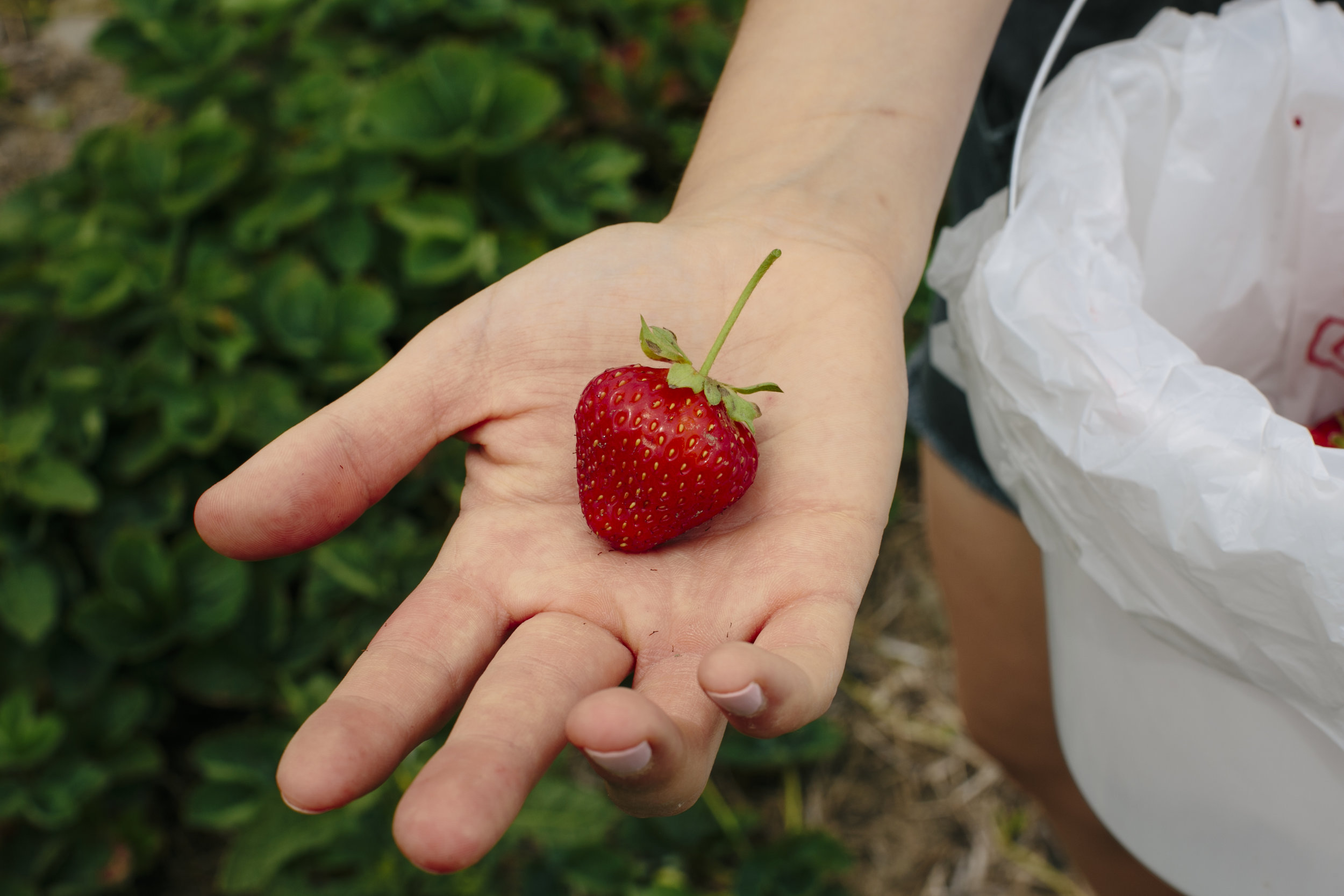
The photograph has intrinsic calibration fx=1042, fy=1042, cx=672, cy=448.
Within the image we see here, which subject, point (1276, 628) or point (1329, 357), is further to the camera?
point (1329, 357)

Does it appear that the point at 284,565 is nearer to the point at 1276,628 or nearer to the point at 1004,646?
the point at 1004,646

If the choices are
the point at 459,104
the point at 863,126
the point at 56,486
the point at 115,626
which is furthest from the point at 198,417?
the point at 863,126

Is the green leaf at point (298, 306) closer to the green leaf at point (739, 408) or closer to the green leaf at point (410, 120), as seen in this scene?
the green leaf at point (410, 120)

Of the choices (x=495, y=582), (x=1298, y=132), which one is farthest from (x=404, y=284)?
(x=1298, y=132)

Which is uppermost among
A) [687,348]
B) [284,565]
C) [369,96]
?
[687,348]

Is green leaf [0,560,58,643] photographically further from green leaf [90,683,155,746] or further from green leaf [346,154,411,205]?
green leaf [346,154,411,205]

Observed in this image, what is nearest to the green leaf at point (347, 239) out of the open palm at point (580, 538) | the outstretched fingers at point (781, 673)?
the open palm at point (580, 538)

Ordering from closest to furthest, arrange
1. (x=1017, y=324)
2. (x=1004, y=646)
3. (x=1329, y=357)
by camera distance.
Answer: (x=1017, y=324), (x=1329, y=357), (x=1004, y=646)
